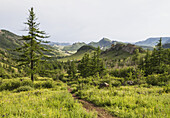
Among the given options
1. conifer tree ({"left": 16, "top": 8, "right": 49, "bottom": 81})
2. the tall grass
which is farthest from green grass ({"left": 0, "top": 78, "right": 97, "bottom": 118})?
conifer tree ({"left": 16, "top": 8, "right": 49, "bottom": 81})

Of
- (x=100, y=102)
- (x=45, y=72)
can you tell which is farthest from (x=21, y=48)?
(x=100, y=102)

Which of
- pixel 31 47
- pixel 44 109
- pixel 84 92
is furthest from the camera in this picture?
pixel 31 47

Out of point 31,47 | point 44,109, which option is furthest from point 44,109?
point 31,47

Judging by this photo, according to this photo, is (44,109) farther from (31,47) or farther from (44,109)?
(31,47)

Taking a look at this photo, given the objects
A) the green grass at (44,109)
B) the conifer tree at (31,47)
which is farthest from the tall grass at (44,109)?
the conifer tree at (31,47)

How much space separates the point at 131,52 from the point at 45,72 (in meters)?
157

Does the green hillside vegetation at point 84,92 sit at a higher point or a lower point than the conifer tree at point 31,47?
lower

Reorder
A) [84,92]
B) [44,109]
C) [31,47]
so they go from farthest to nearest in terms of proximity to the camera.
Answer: [31,47], [84,92], [44,109]

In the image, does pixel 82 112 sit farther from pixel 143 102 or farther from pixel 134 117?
pixel 143 102

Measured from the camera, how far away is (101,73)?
3650 centimetres

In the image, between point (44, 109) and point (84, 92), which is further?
point (84, 92)

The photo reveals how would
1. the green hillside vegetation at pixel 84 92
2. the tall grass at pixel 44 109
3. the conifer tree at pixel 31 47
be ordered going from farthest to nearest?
the conifer tree at pixel 31 47, the green hillside vegetation at pixel 84 92, the tall grass at pixel 44 109

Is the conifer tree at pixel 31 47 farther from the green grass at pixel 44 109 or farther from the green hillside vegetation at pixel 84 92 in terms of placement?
the green grass at pixel 44 109

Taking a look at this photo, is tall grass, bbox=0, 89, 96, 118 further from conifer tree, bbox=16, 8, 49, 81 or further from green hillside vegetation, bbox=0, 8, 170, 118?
conifer tree, bbox=16, 8, 49, 81
